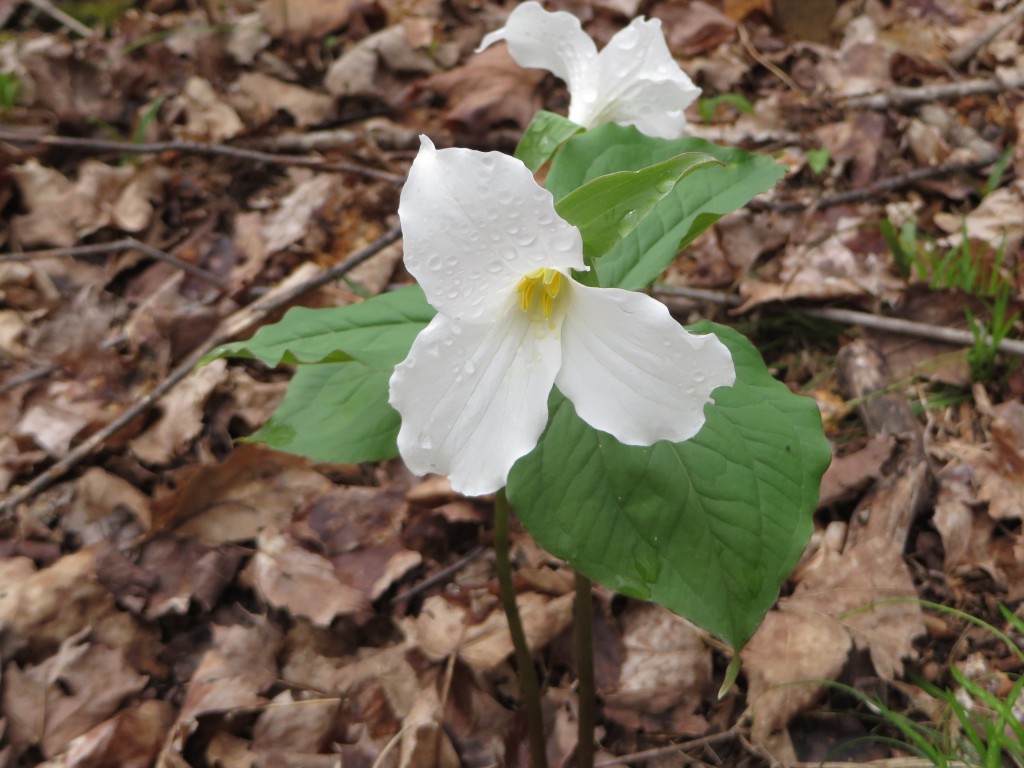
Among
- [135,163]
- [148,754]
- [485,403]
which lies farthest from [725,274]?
[135,163]

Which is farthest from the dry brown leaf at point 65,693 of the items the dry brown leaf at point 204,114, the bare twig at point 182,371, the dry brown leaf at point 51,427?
the dry brown leaf at point 204,114

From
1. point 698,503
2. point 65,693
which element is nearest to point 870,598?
point 698,503

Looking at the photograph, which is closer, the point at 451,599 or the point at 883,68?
the point at 451,599

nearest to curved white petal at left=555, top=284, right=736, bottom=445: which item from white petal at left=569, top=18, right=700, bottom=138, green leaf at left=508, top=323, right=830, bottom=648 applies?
green leaf at left=508, top=323, right=830, bottom=648

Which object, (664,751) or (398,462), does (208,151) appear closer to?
(398,462)

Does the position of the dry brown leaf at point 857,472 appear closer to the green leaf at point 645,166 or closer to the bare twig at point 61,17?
the green leaf at point 645,166

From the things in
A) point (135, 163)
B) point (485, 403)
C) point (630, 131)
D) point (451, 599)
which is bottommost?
point (451, 599)

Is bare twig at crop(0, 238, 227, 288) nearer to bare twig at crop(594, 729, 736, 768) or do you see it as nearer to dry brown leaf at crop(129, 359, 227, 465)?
dry brown leaf at crop(129, 359, 227, 465)

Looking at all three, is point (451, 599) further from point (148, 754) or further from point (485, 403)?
point (485, 403)
